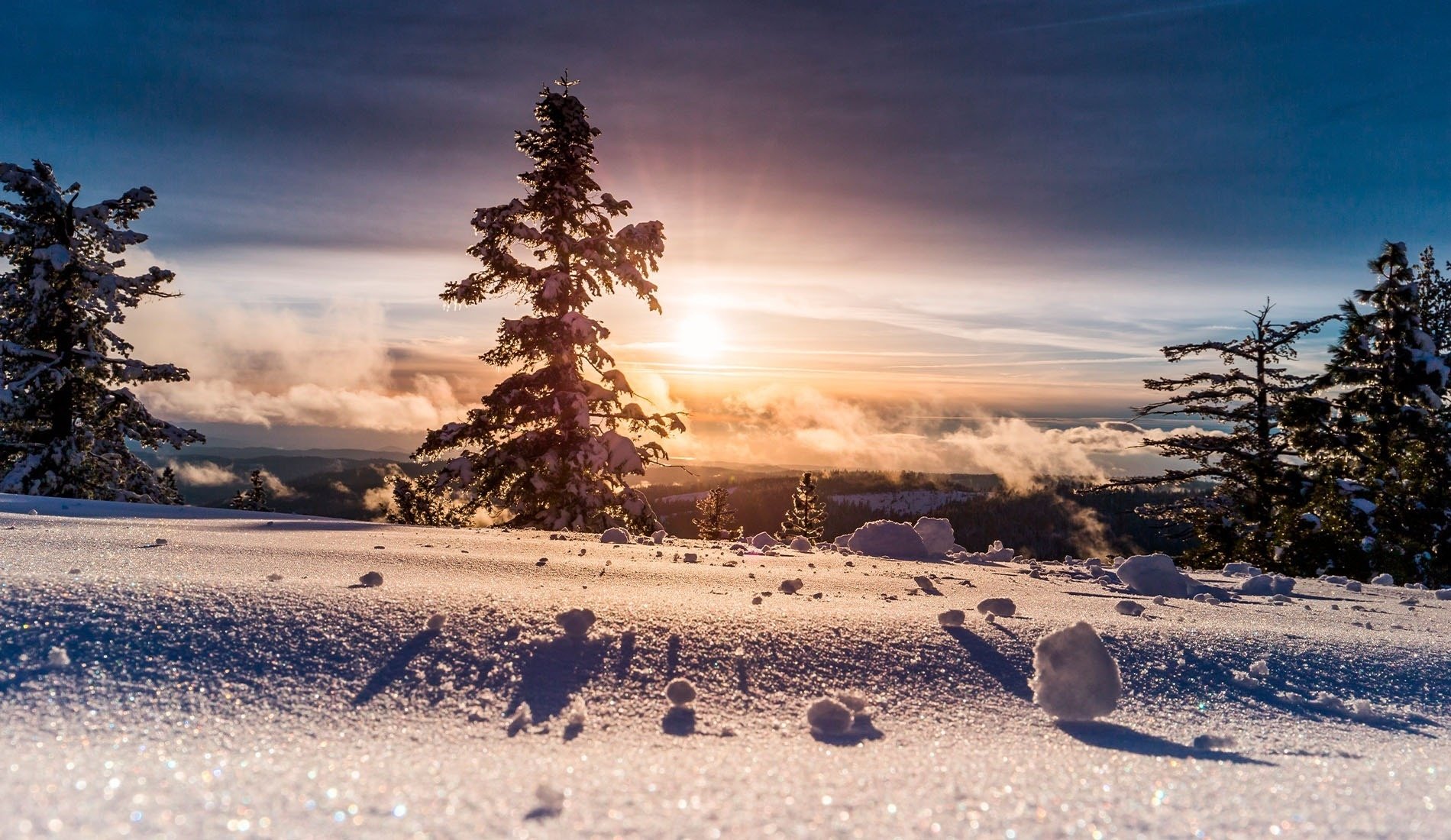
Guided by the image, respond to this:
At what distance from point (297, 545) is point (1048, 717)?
387cm

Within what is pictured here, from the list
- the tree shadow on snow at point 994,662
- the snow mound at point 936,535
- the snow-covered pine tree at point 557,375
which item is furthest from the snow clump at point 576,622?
the snow-covered pine tree at point 557,375

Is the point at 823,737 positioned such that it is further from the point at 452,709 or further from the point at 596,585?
the point at 596,585

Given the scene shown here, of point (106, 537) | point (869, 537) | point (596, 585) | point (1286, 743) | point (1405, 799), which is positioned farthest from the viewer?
point (869, 537)

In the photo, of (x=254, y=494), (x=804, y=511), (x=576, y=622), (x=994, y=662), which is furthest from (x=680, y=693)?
(x=254, y=494)

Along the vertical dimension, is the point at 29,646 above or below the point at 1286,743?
above

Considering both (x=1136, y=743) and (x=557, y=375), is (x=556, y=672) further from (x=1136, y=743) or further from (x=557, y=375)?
(x=557, y=375)

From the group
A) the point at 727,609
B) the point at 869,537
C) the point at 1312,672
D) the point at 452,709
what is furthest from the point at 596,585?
the point at 869,537

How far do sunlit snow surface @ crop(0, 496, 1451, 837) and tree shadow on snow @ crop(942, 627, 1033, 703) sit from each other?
0.01m

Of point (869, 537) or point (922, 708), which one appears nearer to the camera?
Answer: point (922, 708)

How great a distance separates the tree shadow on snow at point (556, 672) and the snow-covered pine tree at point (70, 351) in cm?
1637

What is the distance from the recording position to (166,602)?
96.6 inches

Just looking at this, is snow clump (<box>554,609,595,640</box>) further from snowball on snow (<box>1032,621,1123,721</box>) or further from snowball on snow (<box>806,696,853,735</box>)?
snowball on snow (<box>1032,621,1123,721</box>)

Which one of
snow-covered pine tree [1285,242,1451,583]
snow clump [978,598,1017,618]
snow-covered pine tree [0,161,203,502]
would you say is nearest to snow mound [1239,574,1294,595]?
snow clump [978,598,1017,618]

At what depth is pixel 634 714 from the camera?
202 centimetres
